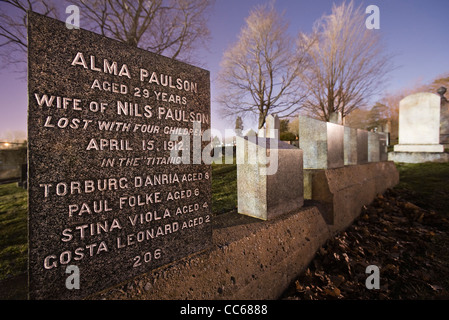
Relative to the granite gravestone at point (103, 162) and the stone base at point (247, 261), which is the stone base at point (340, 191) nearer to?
the stone base at point (247, 261)

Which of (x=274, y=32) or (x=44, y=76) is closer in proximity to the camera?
(x=44, y=76)

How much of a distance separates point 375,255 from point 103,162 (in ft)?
10.8

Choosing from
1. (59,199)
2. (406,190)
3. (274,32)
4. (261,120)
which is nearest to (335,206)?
(59,199)

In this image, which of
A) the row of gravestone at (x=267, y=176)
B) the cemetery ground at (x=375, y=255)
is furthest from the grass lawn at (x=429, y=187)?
the row of gravestone at (x=267, y=176)

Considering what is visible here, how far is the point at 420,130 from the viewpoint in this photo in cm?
1004

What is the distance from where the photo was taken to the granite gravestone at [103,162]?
1152 mm

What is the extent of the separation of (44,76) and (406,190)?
24.0ft

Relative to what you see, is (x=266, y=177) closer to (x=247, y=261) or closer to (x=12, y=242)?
(x=247, y=261)

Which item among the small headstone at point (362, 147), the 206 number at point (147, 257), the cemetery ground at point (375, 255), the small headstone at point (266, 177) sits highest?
the small headstone at point (362, 147)

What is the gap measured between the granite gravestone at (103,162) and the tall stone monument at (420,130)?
1222cm

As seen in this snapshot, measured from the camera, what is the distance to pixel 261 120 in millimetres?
12789

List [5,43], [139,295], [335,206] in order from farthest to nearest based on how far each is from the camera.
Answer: [5,43] < [335,206] < [139,295]

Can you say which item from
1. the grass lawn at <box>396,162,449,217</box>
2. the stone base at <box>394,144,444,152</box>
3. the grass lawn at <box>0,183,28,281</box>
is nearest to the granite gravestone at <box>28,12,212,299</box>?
the grass lawn at <box>0,183,28,281</box>
